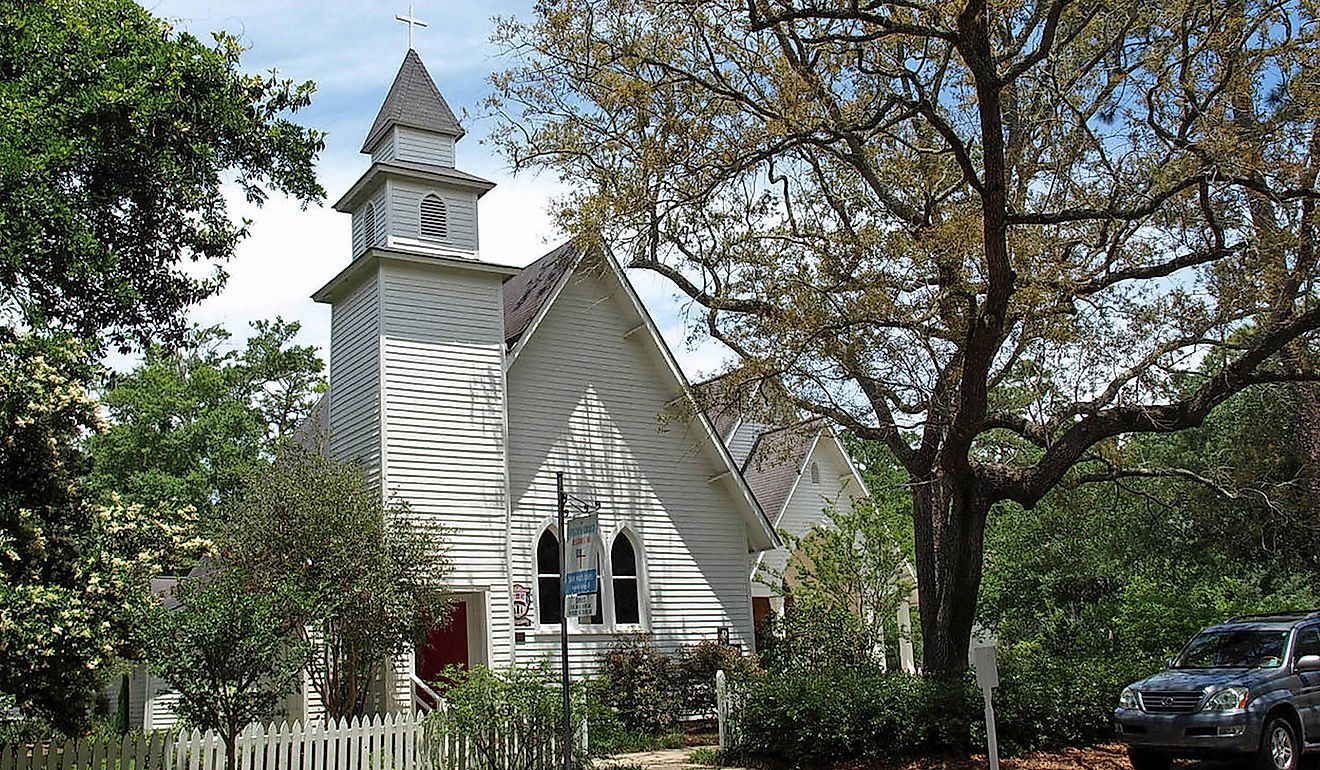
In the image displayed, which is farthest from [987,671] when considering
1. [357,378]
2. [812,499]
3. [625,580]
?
[812,499]

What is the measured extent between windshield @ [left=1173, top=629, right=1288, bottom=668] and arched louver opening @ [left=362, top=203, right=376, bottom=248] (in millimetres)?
15125

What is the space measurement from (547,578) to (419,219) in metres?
7.00

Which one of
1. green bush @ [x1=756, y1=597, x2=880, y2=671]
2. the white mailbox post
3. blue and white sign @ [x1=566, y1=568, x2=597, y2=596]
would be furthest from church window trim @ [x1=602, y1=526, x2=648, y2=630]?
the white mailbox post

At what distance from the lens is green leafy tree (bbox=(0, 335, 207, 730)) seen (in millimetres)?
10617

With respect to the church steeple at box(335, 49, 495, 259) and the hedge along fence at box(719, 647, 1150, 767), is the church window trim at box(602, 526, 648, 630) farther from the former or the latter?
the church steeple at box(335, 49, 495, 259)

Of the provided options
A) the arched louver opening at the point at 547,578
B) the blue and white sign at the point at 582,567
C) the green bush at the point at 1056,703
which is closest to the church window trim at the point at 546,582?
the arched louver opening at the point at 547,578

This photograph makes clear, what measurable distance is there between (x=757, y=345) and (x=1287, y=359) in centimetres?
789

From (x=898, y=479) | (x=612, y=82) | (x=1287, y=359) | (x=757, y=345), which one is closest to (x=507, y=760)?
(x=757, y=345)

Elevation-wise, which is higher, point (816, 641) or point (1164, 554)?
point (1164, 554)

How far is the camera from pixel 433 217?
20.7 m

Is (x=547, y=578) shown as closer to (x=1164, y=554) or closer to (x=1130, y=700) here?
(x=1130, y=700)

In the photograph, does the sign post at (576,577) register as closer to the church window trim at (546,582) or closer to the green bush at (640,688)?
the green bush at (640,688)

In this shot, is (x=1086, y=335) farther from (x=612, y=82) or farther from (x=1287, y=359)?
(x=612, y=82)

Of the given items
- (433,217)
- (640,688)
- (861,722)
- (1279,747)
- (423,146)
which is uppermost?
(423,146)
